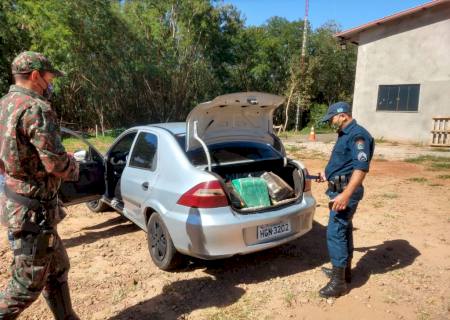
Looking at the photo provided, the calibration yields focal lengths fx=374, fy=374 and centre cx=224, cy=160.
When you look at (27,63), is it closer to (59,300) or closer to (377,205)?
(59,300)

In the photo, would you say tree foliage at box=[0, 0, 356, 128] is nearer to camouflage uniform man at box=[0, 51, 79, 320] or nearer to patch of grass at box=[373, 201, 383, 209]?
patch of grass at box=[373, 201, 383, 209]

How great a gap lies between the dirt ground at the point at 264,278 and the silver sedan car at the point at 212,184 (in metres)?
0.38

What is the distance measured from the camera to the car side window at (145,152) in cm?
409

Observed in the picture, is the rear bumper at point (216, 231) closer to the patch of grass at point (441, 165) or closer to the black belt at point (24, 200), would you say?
the black belt at point (24, 200)

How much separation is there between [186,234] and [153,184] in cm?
74

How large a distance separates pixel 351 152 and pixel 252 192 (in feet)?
3.35

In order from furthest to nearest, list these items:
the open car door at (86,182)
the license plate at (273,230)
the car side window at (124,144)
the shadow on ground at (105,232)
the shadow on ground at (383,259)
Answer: the car side window at (124,144) → the shadow on ground at (105,232) → the open car door at (86,182) → the shadow on ground at (383,259) → the license plate at (273,230)

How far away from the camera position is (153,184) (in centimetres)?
384

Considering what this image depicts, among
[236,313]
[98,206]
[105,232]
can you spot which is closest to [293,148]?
[98,206]

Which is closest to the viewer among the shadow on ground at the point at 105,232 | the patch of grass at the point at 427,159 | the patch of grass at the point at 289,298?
the patch of grass at the point at 289,298

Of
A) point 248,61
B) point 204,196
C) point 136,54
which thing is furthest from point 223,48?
point 204,196

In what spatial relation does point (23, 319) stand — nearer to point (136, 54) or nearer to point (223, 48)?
point (136, 54)

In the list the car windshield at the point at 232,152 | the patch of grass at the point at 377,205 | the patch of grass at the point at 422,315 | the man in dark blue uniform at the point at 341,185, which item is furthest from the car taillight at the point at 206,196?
the patch of grass at the point at 377,205

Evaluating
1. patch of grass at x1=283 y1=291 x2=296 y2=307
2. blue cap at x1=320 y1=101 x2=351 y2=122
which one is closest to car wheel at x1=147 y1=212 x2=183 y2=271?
patch of grass at x1=283 y1=291 x2=296 y2=307
